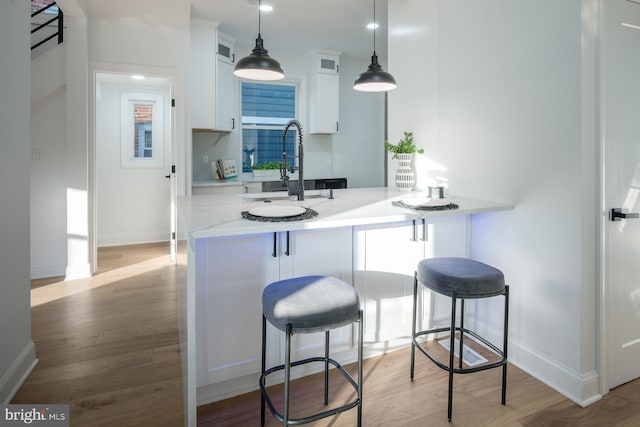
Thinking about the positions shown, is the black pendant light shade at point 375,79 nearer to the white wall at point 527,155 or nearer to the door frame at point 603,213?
the white wall at point 527,155

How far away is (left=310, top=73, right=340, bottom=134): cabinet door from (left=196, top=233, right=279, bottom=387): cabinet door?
3.79m

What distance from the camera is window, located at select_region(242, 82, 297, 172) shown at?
5426 mm

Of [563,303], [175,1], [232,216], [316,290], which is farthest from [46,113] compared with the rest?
[563,303]

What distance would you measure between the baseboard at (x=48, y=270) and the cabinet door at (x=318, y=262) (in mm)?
3184

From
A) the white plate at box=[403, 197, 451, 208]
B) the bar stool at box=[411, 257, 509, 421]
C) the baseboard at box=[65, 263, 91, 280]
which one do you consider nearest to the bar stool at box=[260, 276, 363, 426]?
the bar stool at box=[411, 257, 509, 421]

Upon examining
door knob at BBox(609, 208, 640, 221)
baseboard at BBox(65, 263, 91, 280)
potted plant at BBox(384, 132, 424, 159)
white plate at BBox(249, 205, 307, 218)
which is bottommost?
baseboard at BBox(65, 263, 91, 280)

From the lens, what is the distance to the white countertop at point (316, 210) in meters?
1.62

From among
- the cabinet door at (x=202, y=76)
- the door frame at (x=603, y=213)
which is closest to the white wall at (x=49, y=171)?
the cabinet door at (x=202, y=76)

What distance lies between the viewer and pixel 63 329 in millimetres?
2744

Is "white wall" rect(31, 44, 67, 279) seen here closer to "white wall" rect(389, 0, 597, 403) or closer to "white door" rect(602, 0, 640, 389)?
"white wall" rect(389, 0, 597, 403)


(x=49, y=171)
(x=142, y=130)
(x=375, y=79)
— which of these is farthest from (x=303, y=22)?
(x=49, y=171)

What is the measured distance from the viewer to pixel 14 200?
2020 mm

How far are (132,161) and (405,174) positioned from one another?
14.0 ft

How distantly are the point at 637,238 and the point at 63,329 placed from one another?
3.63m
